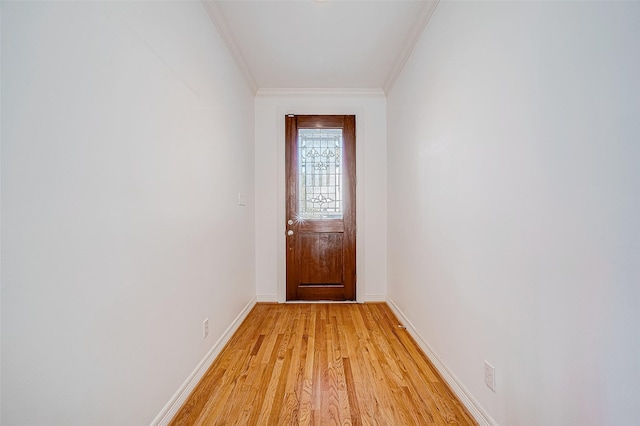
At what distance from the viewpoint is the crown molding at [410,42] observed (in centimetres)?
205

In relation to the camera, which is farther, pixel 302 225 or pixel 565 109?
pixel 302 225

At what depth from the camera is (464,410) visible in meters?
1.55

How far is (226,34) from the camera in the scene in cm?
233

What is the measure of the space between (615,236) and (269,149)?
3209 mm

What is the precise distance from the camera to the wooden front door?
3.53 meters

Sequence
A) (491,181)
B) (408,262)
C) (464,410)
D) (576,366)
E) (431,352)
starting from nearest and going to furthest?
(576,366)
(491,181)
(464,410)
(431,352)
(408,262)

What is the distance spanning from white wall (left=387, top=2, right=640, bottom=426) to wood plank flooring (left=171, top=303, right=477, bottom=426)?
9.8 inches

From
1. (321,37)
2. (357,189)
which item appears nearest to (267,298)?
(357,189)

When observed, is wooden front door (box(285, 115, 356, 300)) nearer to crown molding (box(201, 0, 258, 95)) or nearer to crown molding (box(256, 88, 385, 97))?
crown molding (box(256, 88, 385, 97))

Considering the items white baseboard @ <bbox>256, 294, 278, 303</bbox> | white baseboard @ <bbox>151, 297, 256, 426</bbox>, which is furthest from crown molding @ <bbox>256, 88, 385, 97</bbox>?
white baseboard @ <bbox>151, 297, 256, 426</bbox>

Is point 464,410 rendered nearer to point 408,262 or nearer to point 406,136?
point 408,262

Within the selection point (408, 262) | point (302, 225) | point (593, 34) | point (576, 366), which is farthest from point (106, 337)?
point (302, 225)

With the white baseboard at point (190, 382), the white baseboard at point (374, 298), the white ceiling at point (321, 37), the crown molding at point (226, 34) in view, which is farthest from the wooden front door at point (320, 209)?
the white baseboard at point (190, 382)

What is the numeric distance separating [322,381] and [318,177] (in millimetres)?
2302
